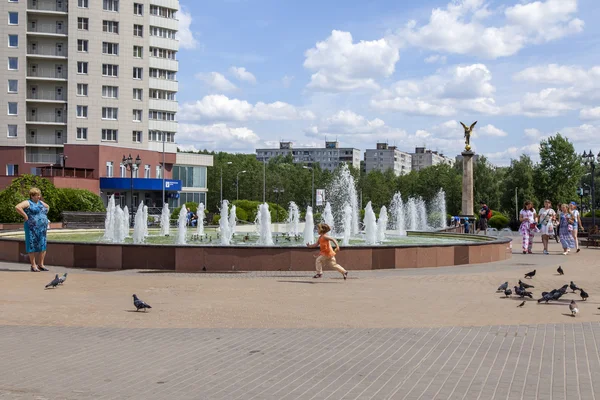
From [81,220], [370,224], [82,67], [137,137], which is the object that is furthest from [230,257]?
[137,137]

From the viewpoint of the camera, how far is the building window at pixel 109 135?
6438 cm

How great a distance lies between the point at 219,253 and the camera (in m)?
15.5

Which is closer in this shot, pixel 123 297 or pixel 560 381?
pixel 560 381

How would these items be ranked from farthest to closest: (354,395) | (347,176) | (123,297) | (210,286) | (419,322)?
(347,176) → (210,286) → (123,297) → (419,322) → (354,395)

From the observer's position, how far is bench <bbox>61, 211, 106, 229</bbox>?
1280 inches

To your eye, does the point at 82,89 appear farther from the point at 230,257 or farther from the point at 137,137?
the point at 230,257

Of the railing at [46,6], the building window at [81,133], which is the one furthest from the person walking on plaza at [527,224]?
the railing at [46,6]

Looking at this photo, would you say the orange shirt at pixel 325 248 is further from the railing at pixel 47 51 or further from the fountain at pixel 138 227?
the railing at pixel 47 51

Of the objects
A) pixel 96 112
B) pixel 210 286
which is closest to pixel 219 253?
pixel 210 286

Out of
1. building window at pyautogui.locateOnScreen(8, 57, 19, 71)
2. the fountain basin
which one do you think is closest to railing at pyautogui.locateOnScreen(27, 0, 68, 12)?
building window at pyautogui.locateOnScreen(8, 57, 19, 71)

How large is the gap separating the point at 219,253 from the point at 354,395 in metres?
9.93

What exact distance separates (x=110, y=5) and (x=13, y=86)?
11.6 metres

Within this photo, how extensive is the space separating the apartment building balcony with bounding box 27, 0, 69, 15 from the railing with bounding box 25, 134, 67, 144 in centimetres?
1127

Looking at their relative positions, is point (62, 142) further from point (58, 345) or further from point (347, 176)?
point (58, 345)
